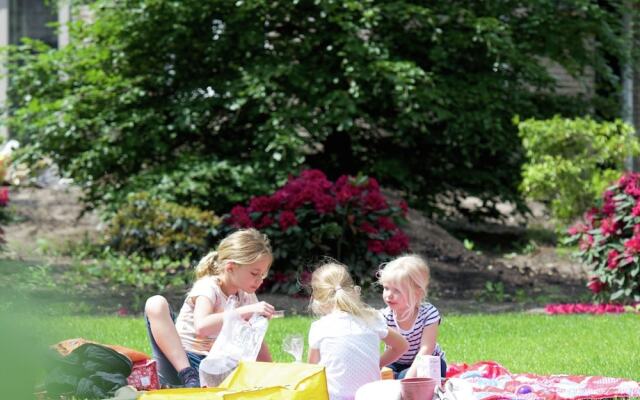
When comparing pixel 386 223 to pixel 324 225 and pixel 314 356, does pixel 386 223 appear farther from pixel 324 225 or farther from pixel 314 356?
pixel 314 356

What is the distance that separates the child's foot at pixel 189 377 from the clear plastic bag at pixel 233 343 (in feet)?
0.70

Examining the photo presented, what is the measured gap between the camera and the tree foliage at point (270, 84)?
10.5 m

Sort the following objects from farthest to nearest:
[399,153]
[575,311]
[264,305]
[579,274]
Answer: [399,153]
[579,274]
[575,311]
[264,305]

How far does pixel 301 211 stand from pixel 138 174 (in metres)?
2.49

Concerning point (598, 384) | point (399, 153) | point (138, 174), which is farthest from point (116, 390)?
point (399, 153)

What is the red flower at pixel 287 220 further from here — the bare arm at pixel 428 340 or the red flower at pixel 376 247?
the bare arm at pixel 428 340

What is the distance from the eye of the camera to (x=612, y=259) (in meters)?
8.29

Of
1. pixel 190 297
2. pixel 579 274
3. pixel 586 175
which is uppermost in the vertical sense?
pixel 190 297

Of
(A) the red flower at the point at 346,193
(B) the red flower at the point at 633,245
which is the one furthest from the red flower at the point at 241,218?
(B) the red flower at the point at 633,245

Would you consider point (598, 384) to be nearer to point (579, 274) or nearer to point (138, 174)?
point (579, 274)

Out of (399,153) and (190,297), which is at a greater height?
(190,297)

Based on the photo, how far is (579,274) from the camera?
10.9 meters

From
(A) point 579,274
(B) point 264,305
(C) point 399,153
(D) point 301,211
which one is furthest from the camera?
(C) point 399,153

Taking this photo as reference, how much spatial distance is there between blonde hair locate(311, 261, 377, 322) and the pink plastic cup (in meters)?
0.39
